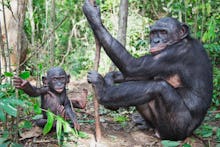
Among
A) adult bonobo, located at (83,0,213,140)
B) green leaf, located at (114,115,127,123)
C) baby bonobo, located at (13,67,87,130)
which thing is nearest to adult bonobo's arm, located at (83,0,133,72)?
adult bonobo, located at (83,0,213,140)

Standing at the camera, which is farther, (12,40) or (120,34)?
(12,40)

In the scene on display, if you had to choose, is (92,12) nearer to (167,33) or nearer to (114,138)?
(167,33)

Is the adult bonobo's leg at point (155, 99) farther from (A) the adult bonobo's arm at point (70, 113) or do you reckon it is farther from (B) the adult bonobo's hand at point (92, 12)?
(B) the adult bonobo's hand at point (92, 12)

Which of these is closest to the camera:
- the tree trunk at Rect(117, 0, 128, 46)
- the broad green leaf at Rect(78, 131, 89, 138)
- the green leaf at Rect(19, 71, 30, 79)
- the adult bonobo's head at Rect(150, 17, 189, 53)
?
the green leaf at Rect(19, 71, 30, 79)

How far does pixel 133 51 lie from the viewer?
9.15 meters

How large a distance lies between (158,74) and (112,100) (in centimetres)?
65

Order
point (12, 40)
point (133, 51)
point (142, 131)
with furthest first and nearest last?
point (133, 51) < point (12, 40) < point (142, 131)

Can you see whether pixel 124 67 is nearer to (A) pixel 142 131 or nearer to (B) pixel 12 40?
(A) pixel 142 131

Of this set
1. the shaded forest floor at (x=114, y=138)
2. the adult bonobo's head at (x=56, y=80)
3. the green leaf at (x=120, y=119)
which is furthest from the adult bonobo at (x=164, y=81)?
the green leaf at (x=120, y=119)

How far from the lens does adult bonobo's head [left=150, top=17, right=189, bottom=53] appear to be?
420cm

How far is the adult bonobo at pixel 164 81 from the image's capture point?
391cm

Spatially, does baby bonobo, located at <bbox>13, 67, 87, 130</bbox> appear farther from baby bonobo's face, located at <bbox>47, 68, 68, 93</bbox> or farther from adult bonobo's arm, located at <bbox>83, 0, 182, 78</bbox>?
adult bonobo's arm, located at <bbox>83, 0, 182, 78</bbox>

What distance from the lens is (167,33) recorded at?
4234 millimetres

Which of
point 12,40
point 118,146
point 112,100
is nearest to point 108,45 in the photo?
point 112,100
